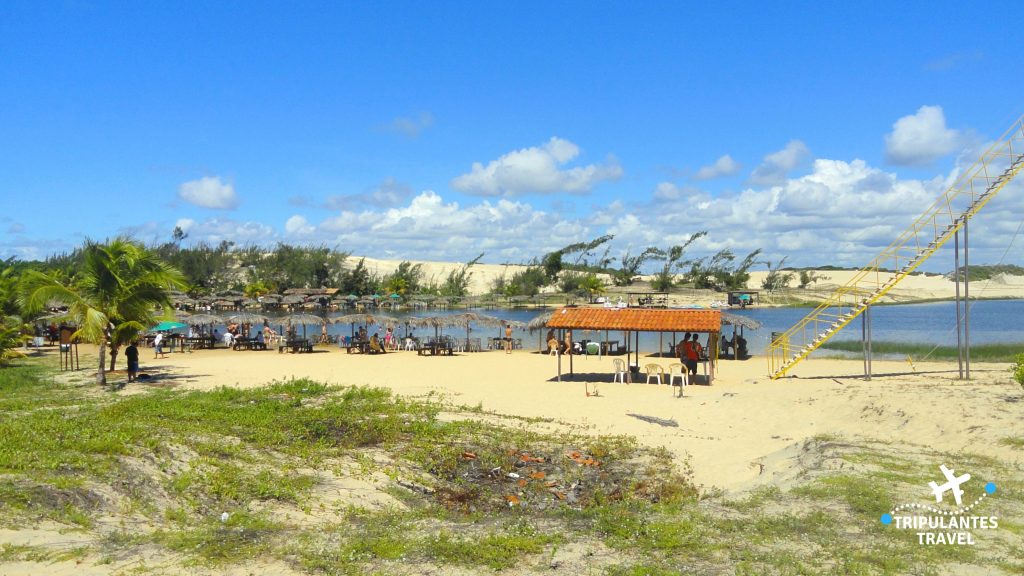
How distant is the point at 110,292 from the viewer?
1698cm

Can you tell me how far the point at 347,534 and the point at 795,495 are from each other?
4.94 m

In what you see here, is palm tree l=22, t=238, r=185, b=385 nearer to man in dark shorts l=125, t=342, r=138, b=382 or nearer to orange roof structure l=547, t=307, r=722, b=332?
man in dark shorts l=125, t=342, r=138, b=382

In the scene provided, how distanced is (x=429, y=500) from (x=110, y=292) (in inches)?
498

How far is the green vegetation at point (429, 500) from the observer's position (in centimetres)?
590

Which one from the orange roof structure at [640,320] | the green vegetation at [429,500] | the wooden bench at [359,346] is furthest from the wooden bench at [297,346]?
the green vegetation at [429,500]

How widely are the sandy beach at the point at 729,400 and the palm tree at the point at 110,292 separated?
1541 mm

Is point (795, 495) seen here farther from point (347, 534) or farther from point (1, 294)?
point (1, 294)

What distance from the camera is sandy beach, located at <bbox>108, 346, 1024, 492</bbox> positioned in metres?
11.0

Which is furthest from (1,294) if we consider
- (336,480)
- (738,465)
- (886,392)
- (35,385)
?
(886,392)

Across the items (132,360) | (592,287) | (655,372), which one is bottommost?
(655,372)

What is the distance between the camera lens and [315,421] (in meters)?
11.8

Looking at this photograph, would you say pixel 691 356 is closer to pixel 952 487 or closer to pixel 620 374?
pixel 620 374

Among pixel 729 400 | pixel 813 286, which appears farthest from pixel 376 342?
pixel 813 286

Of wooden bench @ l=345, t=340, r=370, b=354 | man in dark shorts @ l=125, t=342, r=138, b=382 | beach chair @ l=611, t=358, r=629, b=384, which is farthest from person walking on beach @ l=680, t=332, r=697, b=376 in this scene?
man in dark shorts @ l=125, t=342, r=138, b=382
